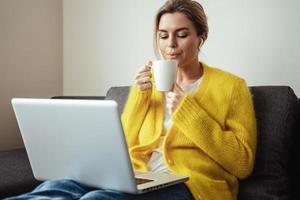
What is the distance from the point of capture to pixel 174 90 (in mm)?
1371

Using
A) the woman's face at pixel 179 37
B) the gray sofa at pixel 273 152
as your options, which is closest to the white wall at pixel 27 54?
the gray sofa at pixel 273 152

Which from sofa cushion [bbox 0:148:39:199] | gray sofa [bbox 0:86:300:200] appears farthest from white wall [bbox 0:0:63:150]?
A: gray sofa [bbox 0:86:300:200]

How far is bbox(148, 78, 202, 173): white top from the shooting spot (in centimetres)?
141

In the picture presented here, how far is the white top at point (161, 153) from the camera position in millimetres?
1410

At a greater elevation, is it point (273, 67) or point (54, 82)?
point (273, 67)

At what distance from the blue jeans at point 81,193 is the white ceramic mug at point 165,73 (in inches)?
12.2

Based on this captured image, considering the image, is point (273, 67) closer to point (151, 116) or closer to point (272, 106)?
point (272, 106)

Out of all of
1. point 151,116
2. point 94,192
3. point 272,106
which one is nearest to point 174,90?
point 151,116

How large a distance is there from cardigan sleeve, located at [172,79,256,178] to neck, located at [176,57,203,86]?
0.21m

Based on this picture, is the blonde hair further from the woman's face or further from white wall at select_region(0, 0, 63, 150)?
white wall at select_region(0, 0, 63, 150)

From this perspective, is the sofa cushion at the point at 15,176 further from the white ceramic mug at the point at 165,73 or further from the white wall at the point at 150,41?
the white wall at the point at 150,41

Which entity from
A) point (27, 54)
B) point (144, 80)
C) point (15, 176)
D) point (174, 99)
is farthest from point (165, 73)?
point (27, 54)

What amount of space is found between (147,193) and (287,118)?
0.57m

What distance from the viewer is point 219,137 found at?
4.32ft
